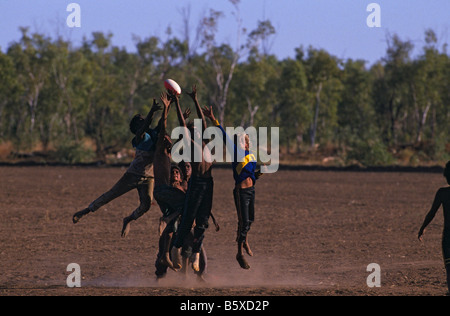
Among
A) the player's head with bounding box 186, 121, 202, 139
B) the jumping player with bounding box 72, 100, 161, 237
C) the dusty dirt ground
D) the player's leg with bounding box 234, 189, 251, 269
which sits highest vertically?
the player's head with bounding box 186, 121, 202, 139

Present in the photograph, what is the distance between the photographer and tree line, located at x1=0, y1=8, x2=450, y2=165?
48250 millimetres

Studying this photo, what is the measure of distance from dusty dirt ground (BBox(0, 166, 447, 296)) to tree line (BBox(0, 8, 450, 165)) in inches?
966

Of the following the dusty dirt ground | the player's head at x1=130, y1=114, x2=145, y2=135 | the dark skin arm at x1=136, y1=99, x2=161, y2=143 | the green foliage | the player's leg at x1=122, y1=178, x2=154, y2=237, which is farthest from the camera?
the green foliage

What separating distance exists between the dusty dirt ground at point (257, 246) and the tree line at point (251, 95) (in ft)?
80.5

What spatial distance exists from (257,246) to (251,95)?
126ft

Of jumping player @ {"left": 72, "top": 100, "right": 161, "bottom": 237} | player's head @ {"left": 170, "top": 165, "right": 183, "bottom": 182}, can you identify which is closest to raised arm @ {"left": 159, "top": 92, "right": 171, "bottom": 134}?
jumping player @ {"left": 72, "top": 100, "right": 161, "bottom": 237}

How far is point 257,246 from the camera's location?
1290 centimetres

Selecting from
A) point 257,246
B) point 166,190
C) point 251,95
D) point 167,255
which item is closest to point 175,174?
point 166,190

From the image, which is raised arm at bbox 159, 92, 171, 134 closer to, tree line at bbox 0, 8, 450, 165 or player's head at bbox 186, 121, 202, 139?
player's head at bbox 186, 121, 202, 139

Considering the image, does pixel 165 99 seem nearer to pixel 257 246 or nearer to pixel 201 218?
pixel 201 218

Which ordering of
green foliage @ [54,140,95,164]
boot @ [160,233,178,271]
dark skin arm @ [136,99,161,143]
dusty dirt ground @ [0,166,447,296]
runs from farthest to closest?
green foliage @ [54,140,95,164], dusty dirt ground @ [0,166,447,296], boot @ [160,233,178,271], dark skin arm @ [136,99,161,143]

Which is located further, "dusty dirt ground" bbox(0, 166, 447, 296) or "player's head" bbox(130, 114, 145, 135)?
"player's head" bbox(130, 114, 145, 135)
